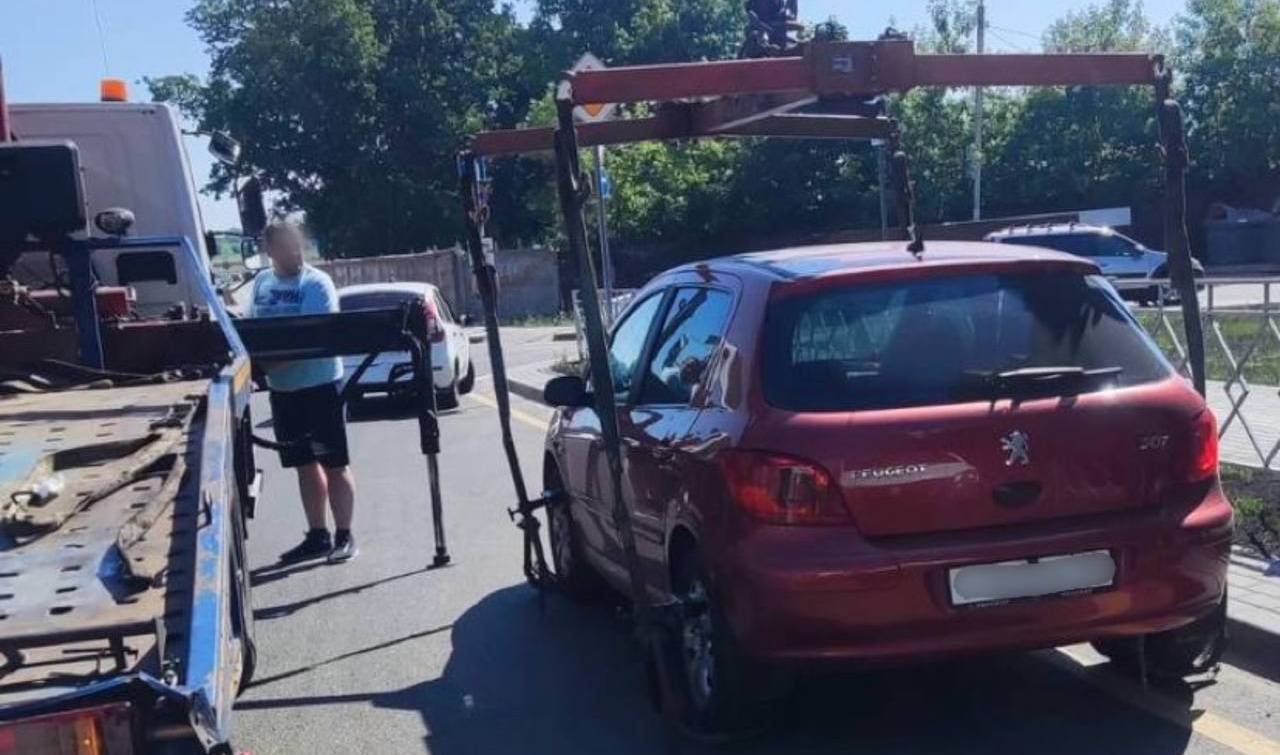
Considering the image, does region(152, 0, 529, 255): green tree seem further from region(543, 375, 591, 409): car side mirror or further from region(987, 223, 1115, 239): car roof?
region(543, 375, 591, 409): car side mirror

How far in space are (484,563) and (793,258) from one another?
3672 mm

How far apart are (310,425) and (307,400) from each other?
143 mm

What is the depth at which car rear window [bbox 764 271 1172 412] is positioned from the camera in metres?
5.09

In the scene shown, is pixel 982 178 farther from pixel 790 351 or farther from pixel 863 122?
pixel 790 351

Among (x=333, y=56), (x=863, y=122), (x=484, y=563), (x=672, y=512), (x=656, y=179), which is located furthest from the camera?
(x=333, y=56)

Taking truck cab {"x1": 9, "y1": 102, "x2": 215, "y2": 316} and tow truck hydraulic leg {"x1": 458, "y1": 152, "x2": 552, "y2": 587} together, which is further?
truck cab {"x1": 9, "y1": 102, "x2": 215, "y2": 316}

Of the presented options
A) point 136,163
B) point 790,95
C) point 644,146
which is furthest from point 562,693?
point 644,146

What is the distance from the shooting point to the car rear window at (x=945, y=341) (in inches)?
200

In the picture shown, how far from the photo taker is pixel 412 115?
51.9 metres

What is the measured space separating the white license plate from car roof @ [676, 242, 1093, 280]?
3.61 ft

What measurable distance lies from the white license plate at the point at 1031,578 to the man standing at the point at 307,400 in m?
4.75

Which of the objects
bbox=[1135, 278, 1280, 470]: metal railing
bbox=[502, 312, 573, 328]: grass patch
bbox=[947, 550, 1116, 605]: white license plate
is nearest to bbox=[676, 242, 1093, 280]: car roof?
bbox=[947, 550, 1116, 605]: white license plate

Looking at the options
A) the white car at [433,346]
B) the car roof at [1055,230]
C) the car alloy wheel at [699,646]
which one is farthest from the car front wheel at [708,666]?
the car roof at [1055,230]

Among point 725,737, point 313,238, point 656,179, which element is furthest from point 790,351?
point 313,238
